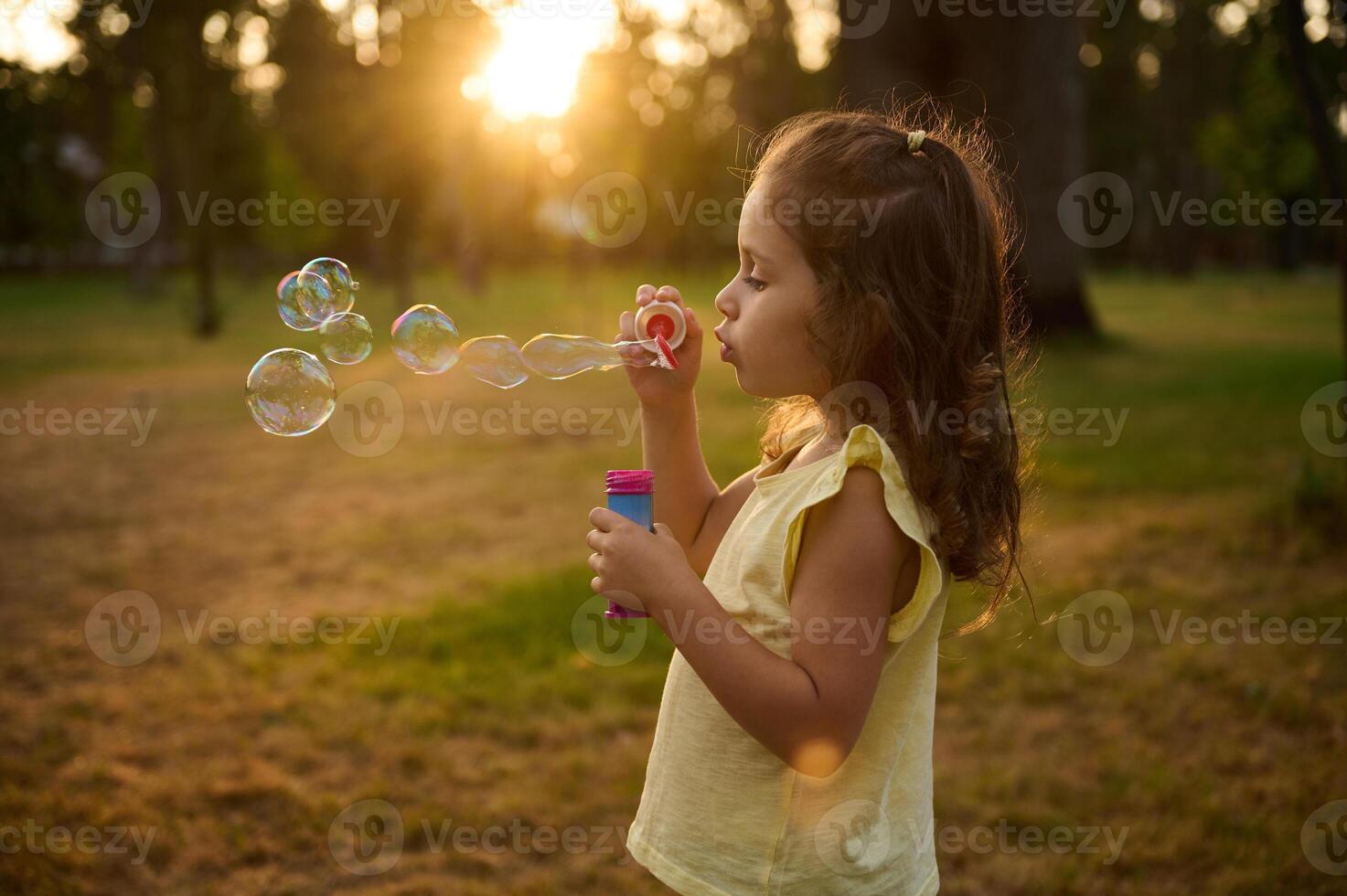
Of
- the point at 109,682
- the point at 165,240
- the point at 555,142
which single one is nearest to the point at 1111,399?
the point at 109,682

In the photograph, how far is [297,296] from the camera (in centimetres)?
261

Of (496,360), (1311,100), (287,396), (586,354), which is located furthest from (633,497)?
(1311,100)

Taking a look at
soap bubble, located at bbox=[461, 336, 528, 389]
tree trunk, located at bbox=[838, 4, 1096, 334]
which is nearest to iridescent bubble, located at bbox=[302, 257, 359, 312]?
soap bubble, located at bbox=[461, 336, 528, 389]

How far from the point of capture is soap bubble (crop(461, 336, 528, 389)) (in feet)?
7.37

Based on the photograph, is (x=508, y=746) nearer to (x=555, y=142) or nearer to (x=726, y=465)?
(x=726, y=465)

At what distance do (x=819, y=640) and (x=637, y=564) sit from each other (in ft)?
0.90

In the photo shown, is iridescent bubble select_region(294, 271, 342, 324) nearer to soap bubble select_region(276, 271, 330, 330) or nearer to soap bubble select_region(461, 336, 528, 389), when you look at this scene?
soap bubble select_region(276, 271, 330, 330)

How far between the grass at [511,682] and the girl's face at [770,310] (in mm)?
957

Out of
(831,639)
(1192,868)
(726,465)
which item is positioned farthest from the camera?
(726,465)

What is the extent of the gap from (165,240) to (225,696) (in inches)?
1565

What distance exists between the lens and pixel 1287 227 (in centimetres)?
3575

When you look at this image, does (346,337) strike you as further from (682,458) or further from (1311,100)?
(1311,100)

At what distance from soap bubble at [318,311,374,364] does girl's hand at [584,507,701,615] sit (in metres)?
1.18

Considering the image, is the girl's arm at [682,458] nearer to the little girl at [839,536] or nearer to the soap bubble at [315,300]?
the little girl at [839,536]
